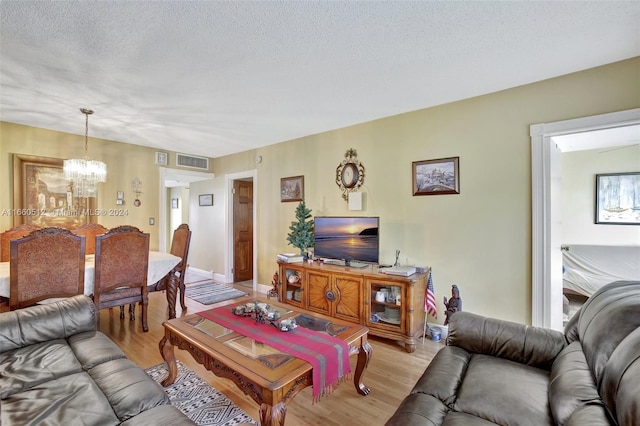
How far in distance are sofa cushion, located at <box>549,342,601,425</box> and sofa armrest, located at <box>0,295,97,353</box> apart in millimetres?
2654

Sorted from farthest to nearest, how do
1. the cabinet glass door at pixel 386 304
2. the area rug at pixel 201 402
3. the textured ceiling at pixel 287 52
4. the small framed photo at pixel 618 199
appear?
the small framed photo at pixel 618 199 → the cabinet glass door at pixel 386 304 → the area rug at pixel 201 402 → the textured ceiling at pixel 287 52

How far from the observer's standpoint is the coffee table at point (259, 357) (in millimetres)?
1339

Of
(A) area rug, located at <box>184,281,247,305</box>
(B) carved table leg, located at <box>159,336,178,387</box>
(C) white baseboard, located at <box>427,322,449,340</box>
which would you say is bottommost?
(A) area rug, located at <box>184,281,247,305</box>

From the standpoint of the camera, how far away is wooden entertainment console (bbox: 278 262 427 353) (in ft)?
8.89

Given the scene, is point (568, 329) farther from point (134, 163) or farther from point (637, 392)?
point (134, 163)

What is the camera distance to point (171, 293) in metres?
3.45

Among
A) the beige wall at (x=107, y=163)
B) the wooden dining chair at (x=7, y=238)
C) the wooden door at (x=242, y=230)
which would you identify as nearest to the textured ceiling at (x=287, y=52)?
the beige wall at (x=107, y=163)

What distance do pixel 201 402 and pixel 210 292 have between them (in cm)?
295

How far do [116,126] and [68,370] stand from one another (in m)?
3.20

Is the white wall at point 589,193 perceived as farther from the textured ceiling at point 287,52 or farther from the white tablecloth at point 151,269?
the white tablecloth at point 151,269

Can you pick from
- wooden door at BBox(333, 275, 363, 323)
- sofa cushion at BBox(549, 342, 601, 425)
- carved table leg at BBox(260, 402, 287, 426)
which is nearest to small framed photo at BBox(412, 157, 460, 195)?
wooden door at BBox(333, 275, 363, 323)

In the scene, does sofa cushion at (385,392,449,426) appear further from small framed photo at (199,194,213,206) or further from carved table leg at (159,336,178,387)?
small framed photo at (199,194,213,206)

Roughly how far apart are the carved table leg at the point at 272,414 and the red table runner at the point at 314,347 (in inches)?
8.5

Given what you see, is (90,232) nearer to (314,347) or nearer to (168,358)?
(168,358)
